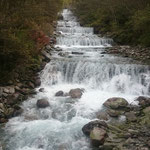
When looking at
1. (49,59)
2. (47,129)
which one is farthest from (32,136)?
(49,59)

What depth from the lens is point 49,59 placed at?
39.9ft

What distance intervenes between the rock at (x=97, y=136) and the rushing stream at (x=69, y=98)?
9.5 inches

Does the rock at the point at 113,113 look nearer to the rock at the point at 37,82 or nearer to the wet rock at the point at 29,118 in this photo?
the wet rock at the point at 29,118

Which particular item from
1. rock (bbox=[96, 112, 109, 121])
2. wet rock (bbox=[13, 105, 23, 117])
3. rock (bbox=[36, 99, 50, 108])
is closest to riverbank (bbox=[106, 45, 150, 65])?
rock (bbox=[96, 112, 109, 121])

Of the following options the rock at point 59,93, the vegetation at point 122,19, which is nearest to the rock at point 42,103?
the rock at point 59,93

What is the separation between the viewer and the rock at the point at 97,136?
6.31 m

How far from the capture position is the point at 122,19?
17844 millimetres

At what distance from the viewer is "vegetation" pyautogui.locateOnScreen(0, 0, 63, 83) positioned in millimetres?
8227

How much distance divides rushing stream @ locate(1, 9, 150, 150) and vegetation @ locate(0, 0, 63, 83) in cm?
131

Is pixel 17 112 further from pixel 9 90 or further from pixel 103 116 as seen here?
pixel 103 116

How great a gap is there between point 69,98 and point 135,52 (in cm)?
585

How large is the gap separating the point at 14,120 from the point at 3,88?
1.53 metres

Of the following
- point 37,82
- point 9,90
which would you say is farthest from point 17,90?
point 37,82

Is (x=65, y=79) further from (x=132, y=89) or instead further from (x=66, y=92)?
(x=132, y=89)
